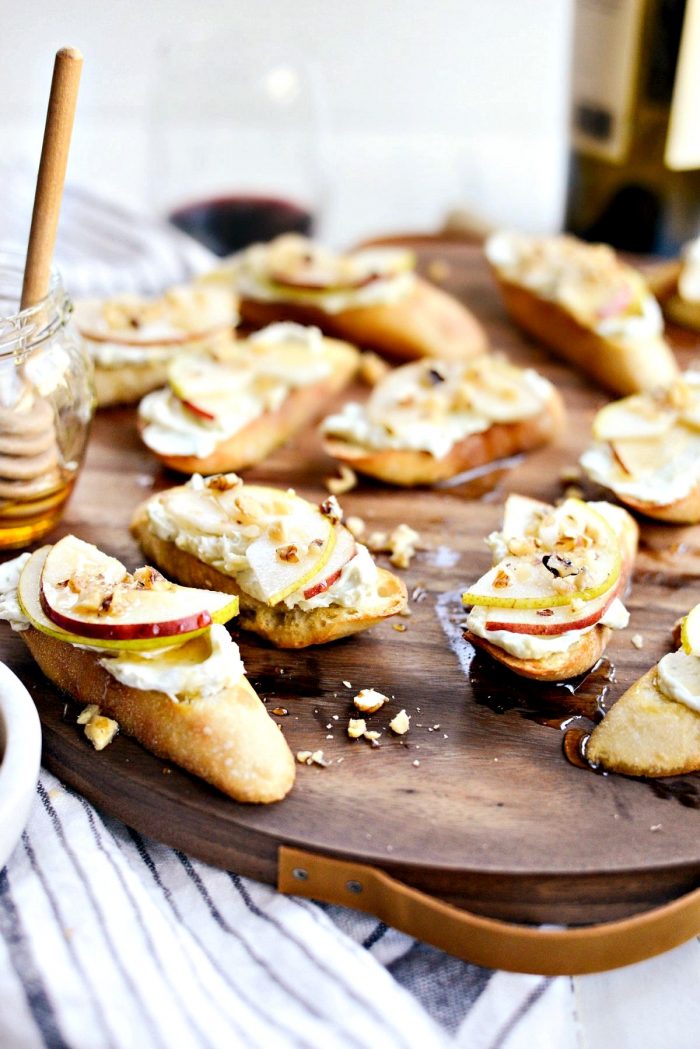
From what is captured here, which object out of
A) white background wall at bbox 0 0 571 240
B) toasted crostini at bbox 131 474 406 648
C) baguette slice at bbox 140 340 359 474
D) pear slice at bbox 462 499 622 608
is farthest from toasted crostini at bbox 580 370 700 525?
white background wall at bbox 0 0 571 240

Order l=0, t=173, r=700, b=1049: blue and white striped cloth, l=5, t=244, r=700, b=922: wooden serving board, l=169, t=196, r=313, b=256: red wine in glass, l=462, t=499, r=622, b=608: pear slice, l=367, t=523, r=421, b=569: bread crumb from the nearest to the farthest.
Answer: l=0, t=173, r=700, b=1049: blue and white striped cloth → l=5, t=244, r=700, b=922: wooden serving board → l=462, t=499, r=622, b=608: pear slice → l=367, t=523, r=421, b=569: bread crumb → l=169, t=196, r=313, b=256: red wine in glass

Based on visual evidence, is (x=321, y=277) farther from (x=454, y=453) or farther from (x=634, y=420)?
(x=634, y=420)

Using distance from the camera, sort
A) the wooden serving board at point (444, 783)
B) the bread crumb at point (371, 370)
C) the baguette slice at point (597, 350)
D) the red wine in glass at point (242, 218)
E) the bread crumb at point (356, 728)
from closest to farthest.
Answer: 1. the wooden serving board at point (444, 783)
2. the bread crumb at point (356, 728)
3. the baguette slice at point (597, 350)
4. the bread crumb at point (371, 370)
5. the red wine in glass at point (242, 218)

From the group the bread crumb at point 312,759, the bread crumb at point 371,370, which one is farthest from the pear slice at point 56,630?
the bread crumb at point 371,370

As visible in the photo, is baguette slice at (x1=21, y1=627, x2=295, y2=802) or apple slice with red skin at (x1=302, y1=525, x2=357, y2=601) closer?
baguette slice at (x1=21, y1=627, x2=295, y2=802)

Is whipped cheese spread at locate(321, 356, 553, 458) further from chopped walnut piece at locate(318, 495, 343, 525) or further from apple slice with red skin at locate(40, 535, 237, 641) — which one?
apple slice with red skin at locate(40, 535, 237, 641)

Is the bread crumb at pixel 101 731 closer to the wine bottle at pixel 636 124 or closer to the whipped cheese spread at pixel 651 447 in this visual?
the whipped cheese spread at pixel 651 447
